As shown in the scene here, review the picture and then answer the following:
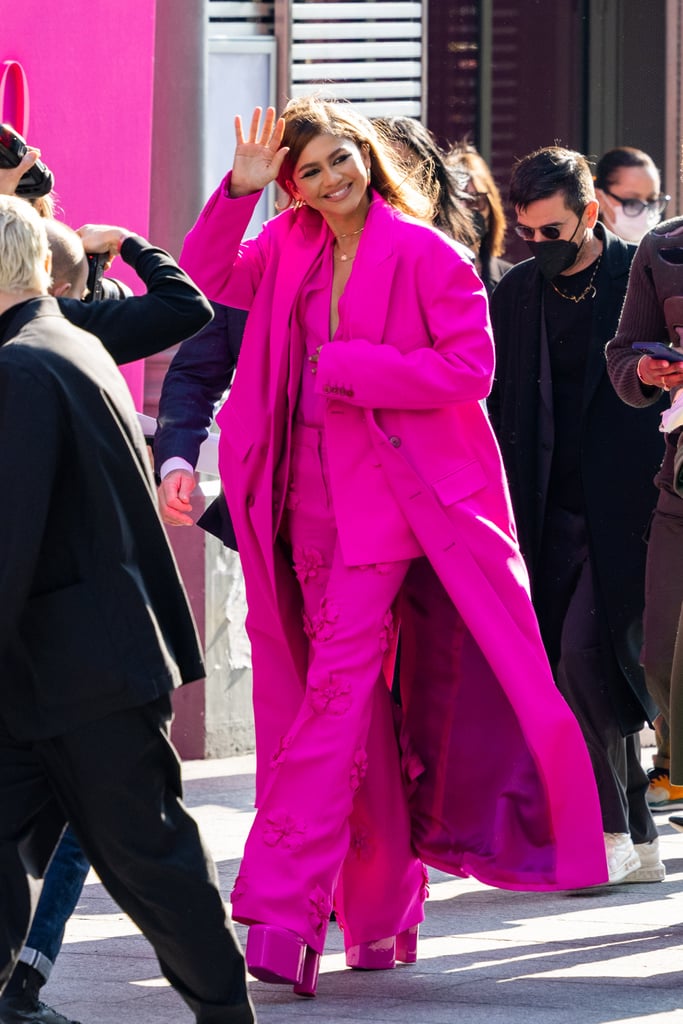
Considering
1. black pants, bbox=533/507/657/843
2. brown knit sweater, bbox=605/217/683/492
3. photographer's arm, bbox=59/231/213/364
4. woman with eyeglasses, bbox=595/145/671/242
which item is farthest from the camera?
woman with eyeglasses, bbox=595/145/671/242

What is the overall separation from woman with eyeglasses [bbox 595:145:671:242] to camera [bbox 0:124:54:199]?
164 inches

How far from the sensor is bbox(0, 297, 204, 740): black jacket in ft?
12.6

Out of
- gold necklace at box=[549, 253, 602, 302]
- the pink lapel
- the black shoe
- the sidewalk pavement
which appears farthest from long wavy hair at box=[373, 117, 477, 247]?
the black shoe

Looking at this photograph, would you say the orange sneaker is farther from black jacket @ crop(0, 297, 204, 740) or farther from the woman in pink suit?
black jacket @ crop(0, 297, 204, 740)

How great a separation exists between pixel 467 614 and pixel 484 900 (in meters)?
1.33

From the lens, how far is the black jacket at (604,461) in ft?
20.5

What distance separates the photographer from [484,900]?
604 centimetres

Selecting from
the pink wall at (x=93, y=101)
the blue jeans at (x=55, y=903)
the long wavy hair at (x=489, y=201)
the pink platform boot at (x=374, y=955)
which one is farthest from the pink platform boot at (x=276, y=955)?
the pink wall at (x=93, y=101)

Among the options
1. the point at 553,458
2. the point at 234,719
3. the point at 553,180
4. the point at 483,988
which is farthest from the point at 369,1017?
the point at 234,719

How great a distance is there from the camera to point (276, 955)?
479 centimetres

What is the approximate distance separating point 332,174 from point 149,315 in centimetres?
99

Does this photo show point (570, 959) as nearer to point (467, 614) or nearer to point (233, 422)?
point (467, 614)

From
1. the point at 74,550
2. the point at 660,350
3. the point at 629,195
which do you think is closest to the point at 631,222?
the point at 629,195

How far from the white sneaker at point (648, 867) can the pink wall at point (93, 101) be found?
2861mm
